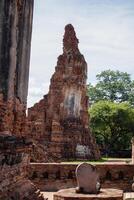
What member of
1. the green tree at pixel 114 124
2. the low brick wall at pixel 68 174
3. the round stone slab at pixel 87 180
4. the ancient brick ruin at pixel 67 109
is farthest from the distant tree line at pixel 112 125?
the round stone slab at pixel 87 180

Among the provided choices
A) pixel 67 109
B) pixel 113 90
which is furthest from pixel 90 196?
pixel 113 90

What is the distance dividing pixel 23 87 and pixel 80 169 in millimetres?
2699

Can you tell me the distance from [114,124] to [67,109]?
9.69 m

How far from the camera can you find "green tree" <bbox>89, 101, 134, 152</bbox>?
39.2 metres

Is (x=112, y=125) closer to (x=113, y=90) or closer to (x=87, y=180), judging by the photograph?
(x=113, y=90)

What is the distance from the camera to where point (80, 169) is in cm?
943

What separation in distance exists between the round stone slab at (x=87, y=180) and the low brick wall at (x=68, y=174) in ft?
9.85

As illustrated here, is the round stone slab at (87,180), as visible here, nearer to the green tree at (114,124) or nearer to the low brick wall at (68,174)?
the low brick wall at (68,174)

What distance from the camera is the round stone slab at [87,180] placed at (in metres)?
9.07

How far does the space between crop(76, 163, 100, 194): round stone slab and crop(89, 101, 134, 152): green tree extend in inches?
1172

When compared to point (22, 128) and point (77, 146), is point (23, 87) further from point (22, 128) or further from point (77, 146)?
point (77, 146)

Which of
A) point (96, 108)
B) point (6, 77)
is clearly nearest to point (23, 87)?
point (6, 77)

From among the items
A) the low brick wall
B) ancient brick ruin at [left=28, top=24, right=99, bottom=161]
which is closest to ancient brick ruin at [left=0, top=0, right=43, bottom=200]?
the low brick wall

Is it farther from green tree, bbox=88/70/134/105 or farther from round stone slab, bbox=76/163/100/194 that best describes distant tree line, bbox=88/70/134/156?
round stone slab, bbox=76/163/100/194
